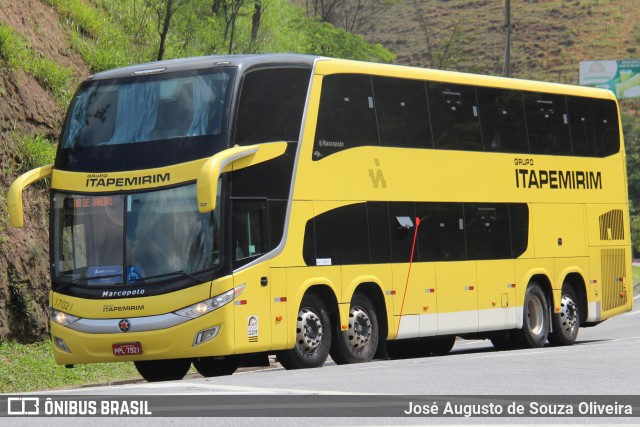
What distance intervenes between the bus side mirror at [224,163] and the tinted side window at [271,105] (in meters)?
0.13

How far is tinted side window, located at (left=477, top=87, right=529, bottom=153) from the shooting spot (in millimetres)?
22547

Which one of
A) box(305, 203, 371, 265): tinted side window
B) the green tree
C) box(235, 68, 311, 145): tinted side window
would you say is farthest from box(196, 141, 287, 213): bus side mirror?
the green tree

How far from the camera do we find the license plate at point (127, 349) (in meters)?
16.9

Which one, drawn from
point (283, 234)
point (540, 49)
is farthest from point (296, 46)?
point (540, 49)

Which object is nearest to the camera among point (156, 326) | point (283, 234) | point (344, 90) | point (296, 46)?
point (156, 326)

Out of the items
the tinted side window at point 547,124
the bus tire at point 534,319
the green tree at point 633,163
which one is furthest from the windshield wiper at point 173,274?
the green tree at point 633,163

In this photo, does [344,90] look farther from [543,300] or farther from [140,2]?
[140,2]

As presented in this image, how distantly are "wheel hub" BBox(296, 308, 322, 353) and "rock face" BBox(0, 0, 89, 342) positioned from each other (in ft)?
20.4

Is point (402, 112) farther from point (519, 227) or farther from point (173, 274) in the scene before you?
point (173, 274)

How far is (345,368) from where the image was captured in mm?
17031

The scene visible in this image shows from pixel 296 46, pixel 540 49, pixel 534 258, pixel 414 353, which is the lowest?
pixel 414 353

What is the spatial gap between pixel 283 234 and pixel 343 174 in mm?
1622

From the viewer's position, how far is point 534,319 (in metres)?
23.7

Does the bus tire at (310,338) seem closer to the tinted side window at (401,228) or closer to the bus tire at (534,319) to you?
the tinted side window at (401,228)
